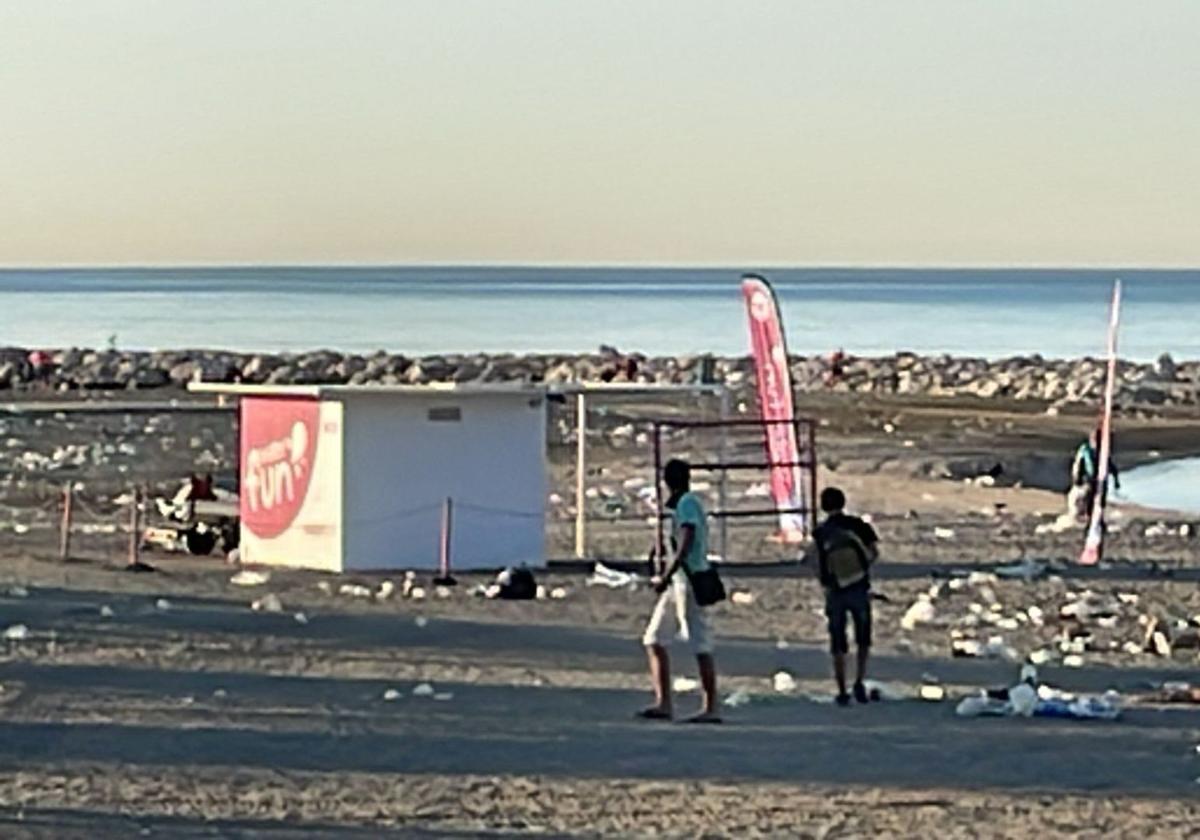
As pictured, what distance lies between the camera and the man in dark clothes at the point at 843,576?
20.1 m

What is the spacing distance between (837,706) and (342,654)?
186 inches

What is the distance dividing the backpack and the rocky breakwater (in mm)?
46629

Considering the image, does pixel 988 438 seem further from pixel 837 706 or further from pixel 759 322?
pixel 837 706

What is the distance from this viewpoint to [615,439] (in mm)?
52156

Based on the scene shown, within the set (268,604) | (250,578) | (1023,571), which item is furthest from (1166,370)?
(268,604)

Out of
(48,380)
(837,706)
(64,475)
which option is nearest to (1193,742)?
(837,706)

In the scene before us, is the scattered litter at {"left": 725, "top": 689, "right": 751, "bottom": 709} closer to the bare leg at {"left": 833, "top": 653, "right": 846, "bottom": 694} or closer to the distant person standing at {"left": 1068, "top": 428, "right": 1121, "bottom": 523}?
the bare leg at {"left": 833, "top": 653, "right": 846, "bottom": 694}

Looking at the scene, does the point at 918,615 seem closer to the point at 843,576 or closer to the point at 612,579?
the point at 612,579

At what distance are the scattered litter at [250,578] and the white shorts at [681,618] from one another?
10994 mm

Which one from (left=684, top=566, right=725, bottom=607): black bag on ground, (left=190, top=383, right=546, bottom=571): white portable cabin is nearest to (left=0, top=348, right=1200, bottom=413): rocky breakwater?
(left=190, top=383, right=546, bottom=571): white portable cabin

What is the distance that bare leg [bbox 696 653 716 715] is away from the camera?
18.8 metres

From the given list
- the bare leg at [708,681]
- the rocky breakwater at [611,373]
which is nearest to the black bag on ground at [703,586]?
the bare leg at [708,681]

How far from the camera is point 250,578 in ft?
97.9

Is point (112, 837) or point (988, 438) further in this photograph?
point (988, 438)
